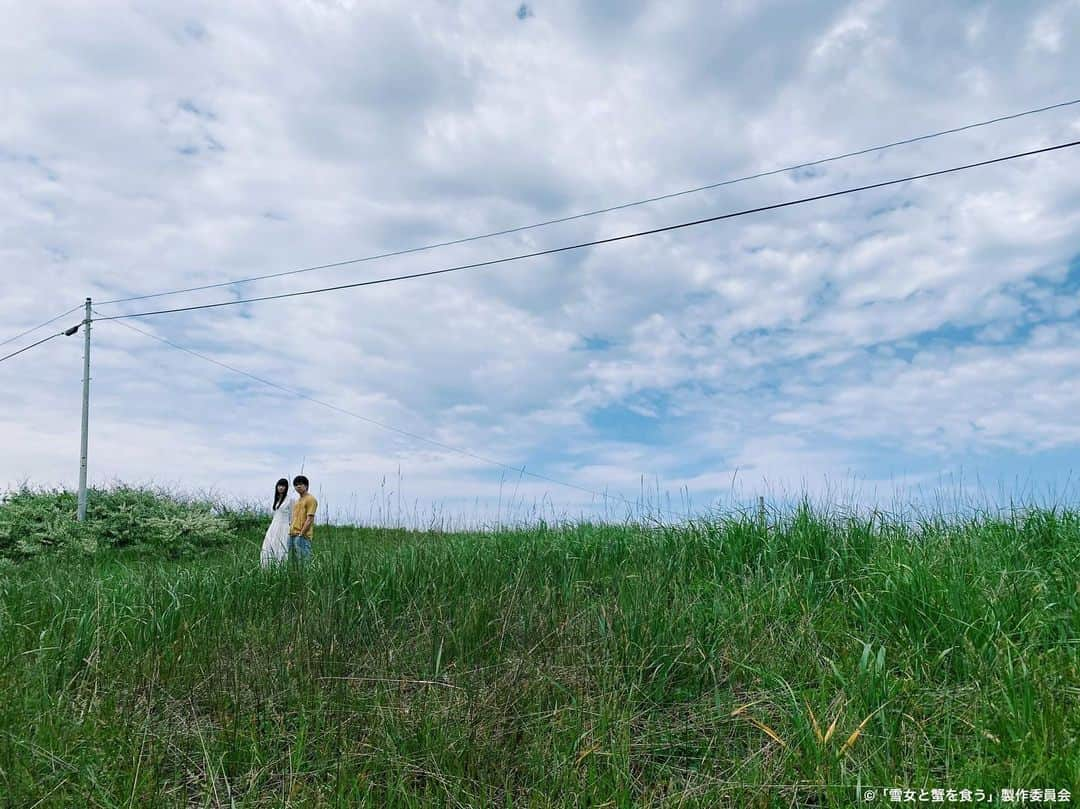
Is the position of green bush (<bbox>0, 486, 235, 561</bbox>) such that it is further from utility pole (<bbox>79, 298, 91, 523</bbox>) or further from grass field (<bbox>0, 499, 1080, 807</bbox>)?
grass field (<bbox>0, 499, 1080, 807</bbox>)

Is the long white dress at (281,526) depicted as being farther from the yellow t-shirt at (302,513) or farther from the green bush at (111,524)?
the green bush at (111,524)

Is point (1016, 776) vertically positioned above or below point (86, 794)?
above

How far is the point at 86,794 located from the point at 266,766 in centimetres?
94

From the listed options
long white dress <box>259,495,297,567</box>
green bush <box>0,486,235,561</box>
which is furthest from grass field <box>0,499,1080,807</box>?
green bush <box>0,486,235,561</box>

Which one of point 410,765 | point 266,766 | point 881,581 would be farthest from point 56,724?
point 881,581

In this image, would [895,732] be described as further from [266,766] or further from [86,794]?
[86,794]

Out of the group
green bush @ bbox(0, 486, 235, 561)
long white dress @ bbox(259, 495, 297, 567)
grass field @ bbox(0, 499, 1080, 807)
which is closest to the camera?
grass field @ bbox(0, 499, 1080, 807)

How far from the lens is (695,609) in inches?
234

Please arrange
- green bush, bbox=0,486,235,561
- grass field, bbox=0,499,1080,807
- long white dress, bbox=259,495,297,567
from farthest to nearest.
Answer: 1. green bush, bbox=0,486,235,561
2. long white dress, bbox=259,495,297,567
3. grass field, bbox=0,499,1080,807

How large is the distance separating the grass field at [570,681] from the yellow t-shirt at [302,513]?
11.9 ft

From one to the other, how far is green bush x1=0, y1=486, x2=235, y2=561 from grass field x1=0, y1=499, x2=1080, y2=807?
1034 cm

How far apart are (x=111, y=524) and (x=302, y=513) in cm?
991

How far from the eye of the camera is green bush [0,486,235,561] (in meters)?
16.8

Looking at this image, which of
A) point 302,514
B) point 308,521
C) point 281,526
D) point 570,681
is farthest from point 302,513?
point 570,681
